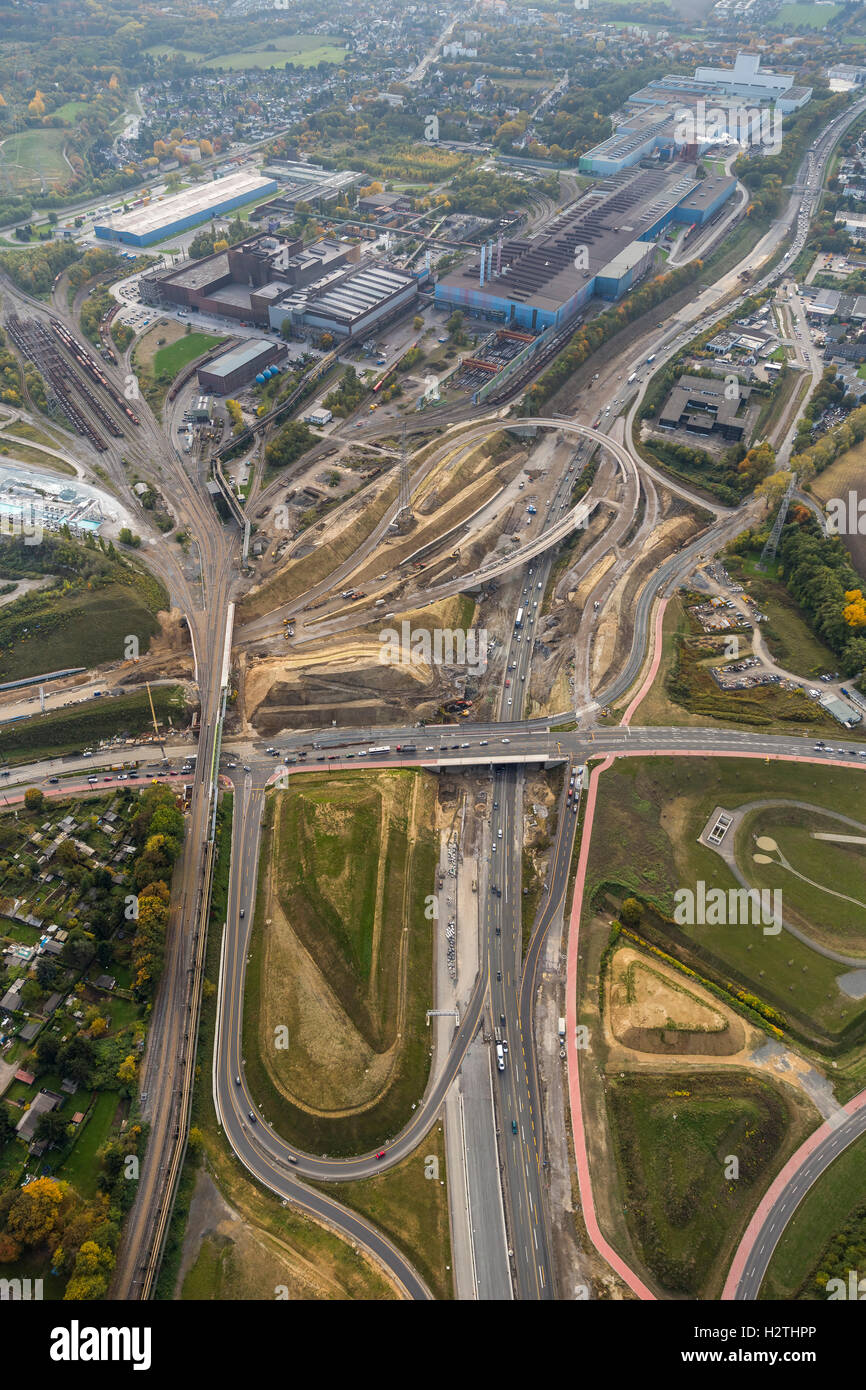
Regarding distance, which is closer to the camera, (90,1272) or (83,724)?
(90,1272)

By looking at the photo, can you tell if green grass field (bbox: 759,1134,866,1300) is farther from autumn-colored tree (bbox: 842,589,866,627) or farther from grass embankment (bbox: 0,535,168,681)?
grass embankment (bbox: 0,535,168,681)

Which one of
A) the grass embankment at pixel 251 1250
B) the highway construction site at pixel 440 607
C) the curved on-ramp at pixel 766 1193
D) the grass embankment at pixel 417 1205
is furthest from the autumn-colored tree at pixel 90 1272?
the highway construction site at pixel 440 607

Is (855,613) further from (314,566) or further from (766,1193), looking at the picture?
(314,566)

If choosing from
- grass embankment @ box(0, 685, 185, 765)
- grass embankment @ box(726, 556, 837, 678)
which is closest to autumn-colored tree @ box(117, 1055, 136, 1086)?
grass embankment @ box(0, 685, 185, 765)

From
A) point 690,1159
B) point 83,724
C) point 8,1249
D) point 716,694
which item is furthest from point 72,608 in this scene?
point 690,1159

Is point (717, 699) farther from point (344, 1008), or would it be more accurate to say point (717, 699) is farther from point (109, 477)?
point (109, 477)

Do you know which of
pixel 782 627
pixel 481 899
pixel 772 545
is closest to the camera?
pixel 481 899

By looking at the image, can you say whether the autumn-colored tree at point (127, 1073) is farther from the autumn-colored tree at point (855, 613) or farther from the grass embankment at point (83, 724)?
the autumn-colored tree at point (855, 613)
